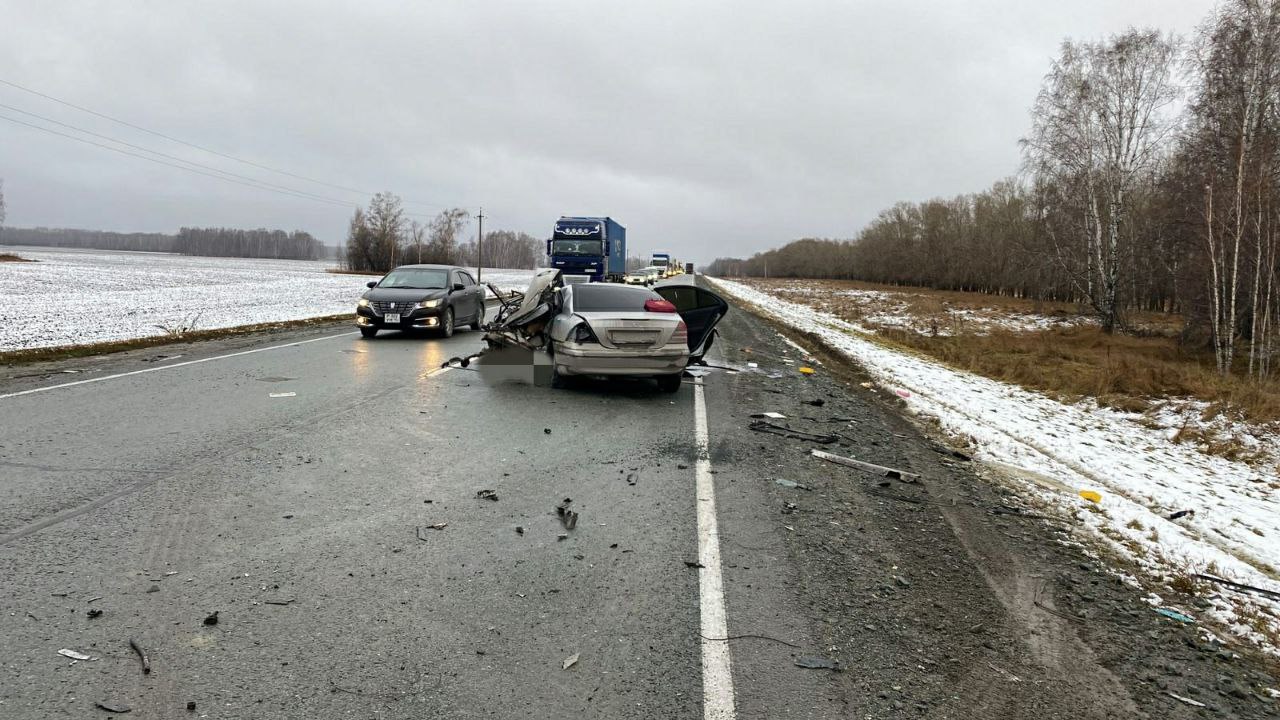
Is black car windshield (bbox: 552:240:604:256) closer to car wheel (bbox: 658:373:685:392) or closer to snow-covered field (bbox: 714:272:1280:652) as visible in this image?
snow-covered field (bbox: 714:272:1280:652)

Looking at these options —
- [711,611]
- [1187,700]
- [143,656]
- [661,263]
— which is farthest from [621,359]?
[661,263]

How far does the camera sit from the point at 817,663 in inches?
117

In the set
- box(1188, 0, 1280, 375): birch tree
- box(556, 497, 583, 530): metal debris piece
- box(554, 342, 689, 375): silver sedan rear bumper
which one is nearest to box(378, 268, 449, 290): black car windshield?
box(554, 342, 689, 375): silver sedan rear bumper

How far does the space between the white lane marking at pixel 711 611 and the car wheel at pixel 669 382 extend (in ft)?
12.6

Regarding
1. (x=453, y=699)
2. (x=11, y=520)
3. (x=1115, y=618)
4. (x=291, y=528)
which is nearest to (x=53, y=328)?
(x=11, y=520)

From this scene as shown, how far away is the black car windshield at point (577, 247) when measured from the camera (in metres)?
33.4

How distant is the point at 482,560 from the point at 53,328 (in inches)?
770

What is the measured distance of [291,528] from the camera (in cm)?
425

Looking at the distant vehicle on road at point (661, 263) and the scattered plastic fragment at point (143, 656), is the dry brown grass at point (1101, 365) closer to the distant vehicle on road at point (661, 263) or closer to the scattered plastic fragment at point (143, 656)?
the scattered plastic fragment at point (143, 656)

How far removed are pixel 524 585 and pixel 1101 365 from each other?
59.5ft

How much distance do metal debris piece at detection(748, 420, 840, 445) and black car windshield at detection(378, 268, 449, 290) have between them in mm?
10870

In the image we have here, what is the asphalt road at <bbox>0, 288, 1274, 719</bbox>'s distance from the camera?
2.71 metres

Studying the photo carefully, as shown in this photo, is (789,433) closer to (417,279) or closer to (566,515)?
(566,515)

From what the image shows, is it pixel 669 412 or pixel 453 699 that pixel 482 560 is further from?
pixel 669 412
